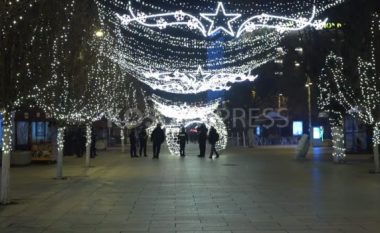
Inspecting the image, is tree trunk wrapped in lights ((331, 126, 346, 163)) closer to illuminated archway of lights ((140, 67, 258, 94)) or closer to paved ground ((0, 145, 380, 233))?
paved ground ((0, 145, 380, 233))

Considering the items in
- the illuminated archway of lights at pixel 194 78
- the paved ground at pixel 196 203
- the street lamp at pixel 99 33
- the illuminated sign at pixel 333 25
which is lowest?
the paved ground at pixel 196 203

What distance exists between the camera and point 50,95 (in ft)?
60.0

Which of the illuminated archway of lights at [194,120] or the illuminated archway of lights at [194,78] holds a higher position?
the illuminated archway of lights at [194,78]

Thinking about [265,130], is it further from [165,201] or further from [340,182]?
[165,201]

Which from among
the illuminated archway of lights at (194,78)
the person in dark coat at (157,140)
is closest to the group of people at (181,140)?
the person in dark coat at (157,140)

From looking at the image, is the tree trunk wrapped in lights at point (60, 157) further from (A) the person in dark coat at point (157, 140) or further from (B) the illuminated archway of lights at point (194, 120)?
(B) the illuminated archway of lights at point (194, 120)

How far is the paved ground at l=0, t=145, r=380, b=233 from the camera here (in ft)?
35.5

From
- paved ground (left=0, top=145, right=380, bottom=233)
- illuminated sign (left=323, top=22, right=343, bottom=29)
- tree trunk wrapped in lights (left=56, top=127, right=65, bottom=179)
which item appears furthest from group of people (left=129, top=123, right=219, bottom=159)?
tree trunk wrapped in lights (left=56, top=127, right=65, bottom=179)

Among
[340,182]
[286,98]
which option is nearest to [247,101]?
[286,98]

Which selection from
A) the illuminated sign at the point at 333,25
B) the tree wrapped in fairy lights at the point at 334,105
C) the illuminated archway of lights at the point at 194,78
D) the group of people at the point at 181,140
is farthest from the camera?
the group of people at the point at 181,140

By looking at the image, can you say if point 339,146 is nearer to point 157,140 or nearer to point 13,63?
point 157,140

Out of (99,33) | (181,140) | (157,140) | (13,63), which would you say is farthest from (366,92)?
(181,140)

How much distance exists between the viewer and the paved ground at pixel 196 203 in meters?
10.8

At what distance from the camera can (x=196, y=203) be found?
13.7m
